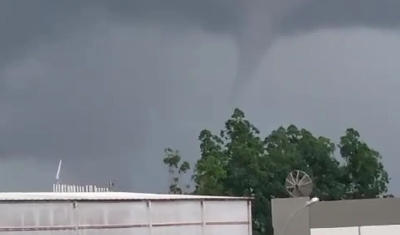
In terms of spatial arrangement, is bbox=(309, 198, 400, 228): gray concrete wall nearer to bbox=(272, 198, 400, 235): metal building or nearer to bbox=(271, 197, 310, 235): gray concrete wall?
bbox=(272, 198, 400, 235): metal building

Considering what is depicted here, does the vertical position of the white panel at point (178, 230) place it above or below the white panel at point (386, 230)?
above

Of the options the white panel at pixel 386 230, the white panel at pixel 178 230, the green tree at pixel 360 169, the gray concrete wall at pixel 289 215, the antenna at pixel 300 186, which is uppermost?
the green tree at pixel 360 169

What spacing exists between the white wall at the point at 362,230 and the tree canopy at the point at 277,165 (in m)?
44.1

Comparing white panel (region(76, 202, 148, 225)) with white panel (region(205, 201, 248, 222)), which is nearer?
white panel (region(76, 202, 148, 225))

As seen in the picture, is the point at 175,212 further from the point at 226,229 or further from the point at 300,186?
the point at 300,186

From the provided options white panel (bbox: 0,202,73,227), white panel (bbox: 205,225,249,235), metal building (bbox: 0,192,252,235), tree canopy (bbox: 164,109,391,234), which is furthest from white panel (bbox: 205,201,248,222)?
tree canopy (bbox: 164,109,391,234)

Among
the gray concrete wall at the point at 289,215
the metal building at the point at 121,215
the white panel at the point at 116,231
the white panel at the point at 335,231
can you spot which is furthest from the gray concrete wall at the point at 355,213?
the white panel at the point at 116,231

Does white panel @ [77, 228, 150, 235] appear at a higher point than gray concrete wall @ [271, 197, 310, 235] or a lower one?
lower

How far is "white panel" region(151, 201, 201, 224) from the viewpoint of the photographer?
1770 inches

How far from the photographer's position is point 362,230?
146 feet

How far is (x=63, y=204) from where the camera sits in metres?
41.9

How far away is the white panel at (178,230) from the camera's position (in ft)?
147

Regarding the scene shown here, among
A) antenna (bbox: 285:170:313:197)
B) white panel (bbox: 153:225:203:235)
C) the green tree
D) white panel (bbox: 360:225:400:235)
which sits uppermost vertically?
the green tree

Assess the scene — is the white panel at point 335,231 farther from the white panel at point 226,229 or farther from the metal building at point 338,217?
the white panel at point 226,229
